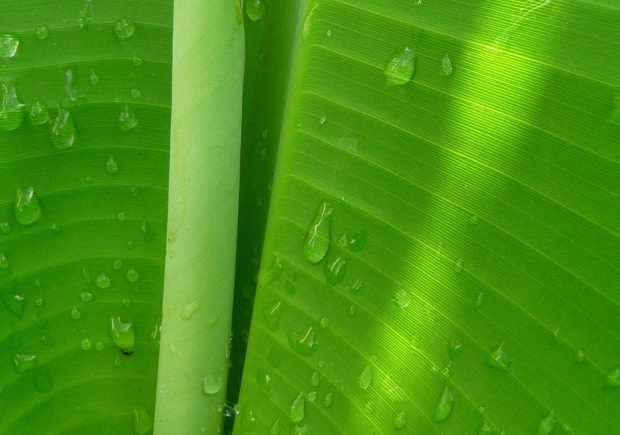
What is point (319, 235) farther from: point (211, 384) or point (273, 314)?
point (211, 384)

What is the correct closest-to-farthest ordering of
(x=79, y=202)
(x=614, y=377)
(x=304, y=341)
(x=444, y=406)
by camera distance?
(x=614, y=377), (x=444, y=406), (x=304, y=341), (x=79, y=202)

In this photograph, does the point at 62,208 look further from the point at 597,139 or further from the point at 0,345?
the point at 597,139

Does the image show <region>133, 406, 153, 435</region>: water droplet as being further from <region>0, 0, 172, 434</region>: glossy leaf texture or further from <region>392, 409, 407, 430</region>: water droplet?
<region>392, 409, 407, 430</region>: water droplet

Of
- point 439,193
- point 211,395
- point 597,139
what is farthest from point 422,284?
point 211,395

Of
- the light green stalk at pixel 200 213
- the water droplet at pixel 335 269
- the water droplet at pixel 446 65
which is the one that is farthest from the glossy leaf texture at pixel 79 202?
the water droplet at pixel 446 65

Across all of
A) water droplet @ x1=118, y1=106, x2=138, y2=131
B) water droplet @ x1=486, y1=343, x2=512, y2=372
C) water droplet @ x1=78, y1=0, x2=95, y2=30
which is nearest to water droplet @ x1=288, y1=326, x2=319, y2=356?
water droplet @ x1=486, y1=343, x2=512, y2=372

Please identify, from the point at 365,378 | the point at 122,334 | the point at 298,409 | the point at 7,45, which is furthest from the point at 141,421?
the point at 7,45
